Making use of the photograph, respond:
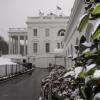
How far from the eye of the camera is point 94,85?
9.87 feet

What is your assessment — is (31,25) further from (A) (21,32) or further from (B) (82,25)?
(B) (82,25)

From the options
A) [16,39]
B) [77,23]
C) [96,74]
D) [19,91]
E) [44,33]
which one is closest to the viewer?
[96,74]

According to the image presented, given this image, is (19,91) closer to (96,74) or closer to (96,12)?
(96,12)

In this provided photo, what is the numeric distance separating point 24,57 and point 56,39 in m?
9.10

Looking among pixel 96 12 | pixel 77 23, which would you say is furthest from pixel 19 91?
pixel 96 12

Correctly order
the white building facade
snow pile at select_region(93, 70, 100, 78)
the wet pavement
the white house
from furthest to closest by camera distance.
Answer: the white building facade
the wet pavement
the white house
snow pile at select_region(93, 70, 100, 78)

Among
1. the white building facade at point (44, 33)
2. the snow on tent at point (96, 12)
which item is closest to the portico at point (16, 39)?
the white building facade at point (44, 33)

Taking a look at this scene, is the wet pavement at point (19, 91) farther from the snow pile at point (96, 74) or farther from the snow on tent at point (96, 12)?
the snow pile at point (96, 74)

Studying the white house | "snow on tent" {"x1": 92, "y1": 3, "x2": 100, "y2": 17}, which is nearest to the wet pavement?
the white house

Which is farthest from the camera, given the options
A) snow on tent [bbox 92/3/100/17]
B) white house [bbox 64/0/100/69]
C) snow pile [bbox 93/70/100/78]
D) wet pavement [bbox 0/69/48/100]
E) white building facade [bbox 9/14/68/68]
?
white building facade [bbox 9/14/68/68]

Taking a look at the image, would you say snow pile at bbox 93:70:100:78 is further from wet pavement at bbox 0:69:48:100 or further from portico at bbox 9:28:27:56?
portico at bbox 9:28:27:56

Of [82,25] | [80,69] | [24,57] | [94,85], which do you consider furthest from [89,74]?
[24,57]

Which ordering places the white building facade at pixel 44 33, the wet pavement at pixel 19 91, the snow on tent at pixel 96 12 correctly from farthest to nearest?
the white building facade at pixel 44 33 < the wet pavement at pixel 19 91 < the snow on tent at pixel 96 12

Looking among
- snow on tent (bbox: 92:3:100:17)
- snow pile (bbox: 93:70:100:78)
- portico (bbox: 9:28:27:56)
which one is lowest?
snow pile (bbox: 93:70:100:78)
